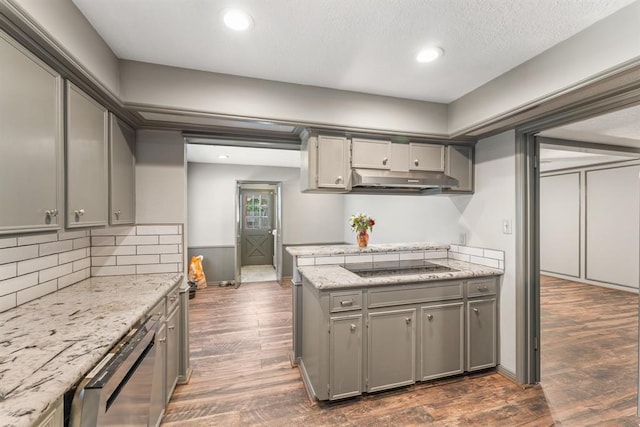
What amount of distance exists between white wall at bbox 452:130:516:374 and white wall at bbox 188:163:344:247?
3.66m

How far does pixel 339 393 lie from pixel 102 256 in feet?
6.86

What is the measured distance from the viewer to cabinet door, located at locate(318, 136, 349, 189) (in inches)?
92.6

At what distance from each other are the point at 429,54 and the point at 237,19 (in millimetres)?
1194

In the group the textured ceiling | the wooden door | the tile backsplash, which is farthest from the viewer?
the wooden door

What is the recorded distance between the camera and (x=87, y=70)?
1.46 metres

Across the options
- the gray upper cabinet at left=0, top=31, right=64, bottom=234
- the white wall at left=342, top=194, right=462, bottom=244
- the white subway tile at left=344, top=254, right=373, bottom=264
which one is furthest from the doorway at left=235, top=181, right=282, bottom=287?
the gray upper cabinet at left=0, top=31, right=64, bottom=234

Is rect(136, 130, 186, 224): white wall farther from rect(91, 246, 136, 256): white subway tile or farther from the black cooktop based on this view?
the black cooktop

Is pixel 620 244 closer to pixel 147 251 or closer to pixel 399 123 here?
pixel 399 123

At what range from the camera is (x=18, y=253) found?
1.54 meters

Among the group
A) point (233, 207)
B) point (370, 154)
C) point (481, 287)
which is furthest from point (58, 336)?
point (233, 207)

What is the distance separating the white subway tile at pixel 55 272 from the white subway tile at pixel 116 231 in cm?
31

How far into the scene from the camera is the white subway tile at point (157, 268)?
7.33ft

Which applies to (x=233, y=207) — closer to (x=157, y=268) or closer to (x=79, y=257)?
(x=157, y=268)

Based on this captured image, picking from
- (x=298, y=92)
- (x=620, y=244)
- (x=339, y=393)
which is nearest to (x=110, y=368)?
(x=339, y=393)
